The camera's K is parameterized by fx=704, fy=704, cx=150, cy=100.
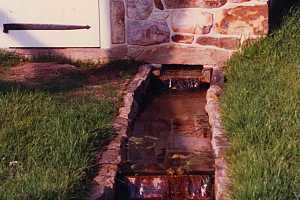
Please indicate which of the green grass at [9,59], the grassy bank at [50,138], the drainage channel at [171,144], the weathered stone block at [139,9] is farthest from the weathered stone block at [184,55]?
the green grass at [9,59]

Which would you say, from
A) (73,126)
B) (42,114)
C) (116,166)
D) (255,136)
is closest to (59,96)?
(42,114)

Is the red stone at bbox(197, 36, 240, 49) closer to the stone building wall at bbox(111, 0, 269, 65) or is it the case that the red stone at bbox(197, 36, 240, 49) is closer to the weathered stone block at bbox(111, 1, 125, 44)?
the stone building wall at bbox(111, 0, 269, 65)

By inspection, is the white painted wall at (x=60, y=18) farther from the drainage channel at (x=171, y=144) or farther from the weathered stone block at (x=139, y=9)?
the drainage channel at (x=171, y=144)

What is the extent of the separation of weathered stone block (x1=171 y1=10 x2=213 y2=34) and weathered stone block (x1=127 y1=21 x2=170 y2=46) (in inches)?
4.4

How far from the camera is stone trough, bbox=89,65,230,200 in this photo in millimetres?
4305

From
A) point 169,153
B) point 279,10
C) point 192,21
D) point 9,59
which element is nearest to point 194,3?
point 192,21

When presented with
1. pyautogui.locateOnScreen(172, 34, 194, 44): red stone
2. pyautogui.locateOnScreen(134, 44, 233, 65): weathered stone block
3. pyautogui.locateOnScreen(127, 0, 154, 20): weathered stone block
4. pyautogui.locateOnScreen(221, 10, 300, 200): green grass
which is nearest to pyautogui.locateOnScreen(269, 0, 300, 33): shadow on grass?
pyautogui.locateOnScreen(221, 10, 300, 200): green grass

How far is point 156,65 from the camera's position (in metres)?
7.05

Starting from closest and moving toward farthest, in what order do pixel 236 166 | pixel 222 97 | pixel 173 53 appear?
1. pixel 236 166
2. pixel 222 97
3. pixel 173 53

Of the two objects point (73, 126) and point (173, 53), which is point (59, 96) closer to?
point (73, 126)

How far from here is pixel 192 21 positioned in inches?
272

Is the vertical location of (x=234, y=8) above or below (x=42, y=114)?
above

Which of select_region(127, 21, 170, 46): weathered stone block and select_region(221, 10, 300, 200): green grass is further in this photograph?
select_region(127, 21, 170, 46): weathered stone block

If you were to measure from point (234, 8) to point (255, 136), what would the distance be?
260cm
